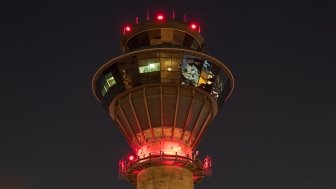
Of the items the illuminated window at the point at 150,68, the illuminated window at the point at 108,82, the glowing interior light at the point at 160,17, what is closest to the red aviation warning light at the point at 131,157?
the illuminated window at the point at 108,82

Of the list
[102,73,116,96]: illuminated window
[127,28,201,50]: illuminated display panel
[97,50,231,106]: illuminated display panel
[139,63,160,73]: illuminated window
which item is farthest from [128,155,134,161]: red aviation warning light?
[127,28,201,50]: illuminated display panel

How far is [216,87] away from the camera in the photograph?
52188 mm

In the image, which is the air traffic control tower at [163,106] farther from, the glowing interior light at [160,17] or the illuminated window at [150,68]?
the glowing interior light at [160,17]

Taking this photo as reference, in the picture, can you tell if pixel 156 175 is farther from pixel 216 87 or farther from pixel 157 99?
pixel 216 87

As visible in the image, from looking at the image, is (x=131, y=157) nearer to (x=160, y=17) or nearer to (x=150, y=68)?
(x=150, y=68)

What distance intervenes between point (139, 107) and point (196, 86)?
5344 millimetres

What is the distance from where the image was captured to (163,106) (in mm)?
50000

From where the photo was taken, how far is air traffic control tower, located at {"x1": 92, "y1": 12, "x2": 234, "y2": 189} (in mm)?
49125

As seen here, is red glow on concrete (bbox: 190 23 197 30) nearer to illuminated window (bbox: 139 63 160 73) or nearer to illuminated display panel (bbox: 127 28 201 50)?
illuminated display panel (bbox: 127 28 201 50)

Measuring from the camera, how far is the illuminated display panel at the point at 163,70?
165 feet

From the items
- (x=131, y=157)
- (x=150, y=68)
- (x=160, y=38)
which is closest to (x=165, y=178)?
(x=131, y=157)

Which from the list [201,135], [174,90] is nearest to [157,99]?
[174,90]

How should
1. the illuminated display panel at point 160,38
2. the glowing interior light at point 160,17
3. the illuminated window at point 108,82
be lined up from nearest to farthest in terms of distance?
the illuminated window at point 108,82, the illuminated display panel at point 160,38, the glowing interior light at point 160,17

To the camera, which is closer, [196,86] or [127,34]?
[196,86]
